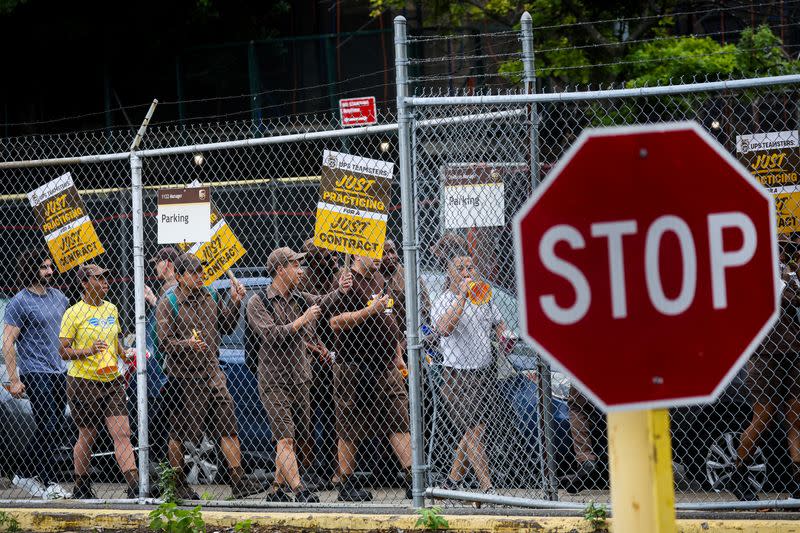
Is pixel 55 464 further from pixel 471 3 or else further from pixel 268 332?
pixel 471 3

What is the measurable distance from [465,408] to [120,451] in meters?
2.92

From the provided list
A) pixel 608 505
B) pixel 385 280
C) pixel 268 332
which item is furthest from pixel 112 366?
pixel 608 505

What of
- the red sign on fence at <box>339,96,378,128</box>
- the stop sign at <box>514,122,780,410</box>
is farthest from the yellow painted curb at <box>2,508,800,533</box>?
the red sign on fence at <box>339,96,378,128</box>

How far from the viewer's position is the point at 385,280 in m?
9.20

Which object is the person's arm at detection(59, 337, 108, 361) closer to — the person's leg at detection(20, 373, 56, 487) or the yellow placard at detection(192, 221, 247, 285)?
the person's leg at detection(20, 373, 56, 487)

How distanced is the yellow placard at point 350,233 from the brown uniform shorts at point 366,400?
152 centimetres

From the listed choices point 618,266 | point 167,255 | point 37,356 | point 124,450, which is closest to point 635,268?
point 618,266

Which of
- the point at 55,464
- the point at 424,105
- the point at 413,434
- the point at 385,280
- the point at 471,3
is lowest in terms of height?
the point at 55,464

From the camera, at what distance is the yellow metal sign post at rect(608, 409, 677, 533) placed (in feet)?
9.27

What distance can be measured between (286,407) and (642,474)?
251 inches

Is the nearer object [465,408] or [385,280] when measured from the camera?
[465,408]

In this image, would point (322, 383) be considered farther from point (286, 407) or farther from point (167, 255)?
point (167, 255)

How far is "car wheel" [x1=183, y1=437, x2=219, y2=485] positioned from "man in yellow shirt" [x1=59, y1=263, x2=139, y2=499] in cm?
58

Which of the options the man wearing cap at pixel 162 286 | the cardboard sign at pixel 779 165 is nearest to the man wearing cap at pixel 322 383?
the man wearing cap at pixel 162 286
